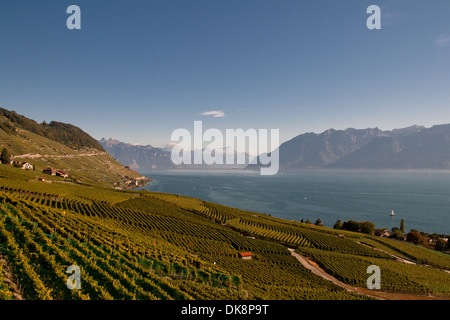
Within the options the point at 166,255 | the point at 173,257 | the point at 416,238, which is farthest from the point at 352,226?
the point at 166,255

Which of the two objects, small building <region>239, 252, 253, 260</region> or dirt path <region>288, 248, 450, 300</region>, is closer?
dirt path <region>288, 248, 450, 300</region>

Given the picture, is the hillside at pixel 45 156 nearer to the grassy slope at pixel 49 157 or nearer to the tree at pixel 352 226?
the grassy slope at pixel 49 157

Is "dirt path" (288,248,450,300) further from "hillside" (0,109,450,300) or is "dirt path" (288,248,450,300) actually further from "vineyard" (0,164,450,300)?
"vineyard" (0,164,450,300)

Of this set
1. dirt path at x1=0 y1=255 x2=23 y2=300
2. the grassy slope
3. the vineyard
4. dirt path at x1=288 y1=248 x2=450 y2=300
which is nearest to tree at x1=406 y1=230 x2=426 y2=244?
the vineyard

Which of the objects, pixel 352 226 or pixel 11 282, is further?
pixel 352 226

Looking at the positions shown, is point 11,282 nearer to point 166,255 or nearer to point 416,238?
point 166,255

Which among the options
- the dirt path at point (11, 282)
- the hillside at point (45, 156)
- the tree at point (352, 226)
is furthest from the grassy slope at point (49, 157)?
the tree at point (352, 226)

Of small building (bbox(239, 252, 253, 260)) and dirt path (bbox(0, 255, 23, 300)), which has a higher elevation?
dirt path (bbox(0, 255, 23, 300))

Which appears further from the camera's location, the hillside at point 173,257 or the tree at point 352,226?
the tree at point 352,226
